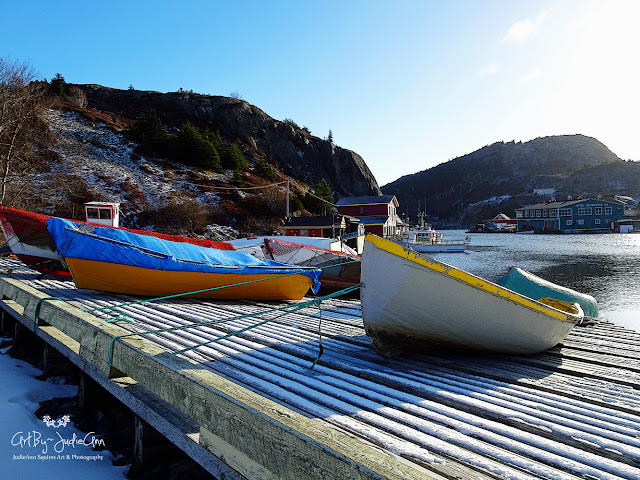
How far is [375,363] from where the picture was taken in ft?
14.4

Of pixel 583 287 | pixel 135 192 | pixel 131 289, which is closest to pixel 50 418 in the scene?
pixel 131 289

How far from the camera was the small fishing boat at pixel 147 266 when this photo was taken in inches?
297

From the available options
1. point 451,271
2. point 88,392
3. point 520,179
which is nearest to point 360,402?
point 451,271

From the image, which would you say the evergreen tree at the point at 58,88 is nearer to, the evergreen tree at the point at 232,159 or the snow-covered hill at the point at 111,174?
the snow-covered hill at the point at 111,174

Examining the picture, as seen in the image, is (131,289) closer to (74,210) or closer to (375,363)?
(375,363)

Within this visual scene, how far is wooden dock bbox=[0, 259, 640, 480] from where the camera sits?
234 centimetres

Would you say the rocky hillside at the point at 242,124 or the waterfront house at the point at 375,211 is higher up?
the rocky hillside at the point at 242,124

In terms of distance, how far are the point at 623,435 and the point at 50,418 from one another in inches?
250

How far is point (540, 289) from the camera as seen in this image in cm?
941

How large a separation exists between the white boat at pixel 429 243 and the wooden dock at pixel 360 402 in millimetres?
45359

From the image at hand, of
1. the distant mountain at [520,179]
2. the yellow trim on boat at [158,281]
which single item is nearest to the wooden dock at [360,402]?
the yellow trim on boat at [158,281]

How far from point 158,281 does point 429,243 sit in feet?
162

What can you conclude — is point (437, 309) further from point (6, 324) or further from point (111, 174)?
point (111, 174)

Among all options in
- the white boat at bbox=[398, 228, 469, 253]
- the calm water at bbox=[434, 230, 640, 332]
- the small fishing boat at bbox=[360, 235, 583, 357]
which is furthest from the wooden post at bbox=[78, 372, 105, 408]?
the white boat at bbox=[398, 228, 469, 253]
